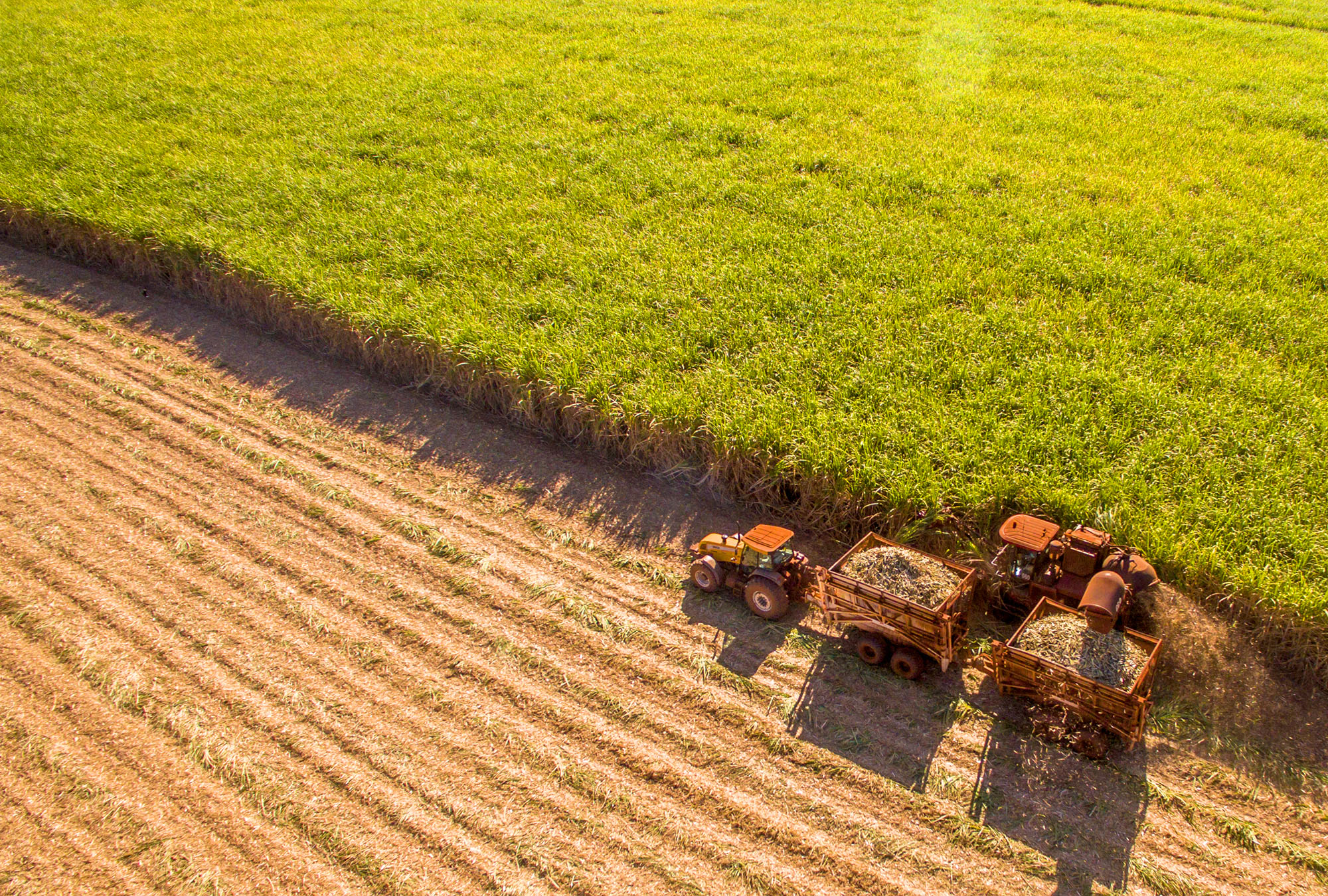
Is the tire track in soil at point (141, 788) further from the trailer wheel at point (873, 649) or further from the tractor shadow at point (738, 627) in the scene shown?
the trailer wheel at point (873, 649)

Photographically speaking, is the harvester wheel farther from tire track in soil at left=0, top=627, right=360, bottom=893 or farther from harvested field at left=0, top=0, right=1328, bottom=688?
tire track in soil at left=0, top=627, right=360, bottom=893

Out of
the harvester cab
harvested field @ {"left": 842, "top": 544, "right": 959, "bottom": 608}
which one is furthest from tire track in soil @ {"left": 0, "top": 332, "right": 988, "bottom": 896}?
the harvester cab

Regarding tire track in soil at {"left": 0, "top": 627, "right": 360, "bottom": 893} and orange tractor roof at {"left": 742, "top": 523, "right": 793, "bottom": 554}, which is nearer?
tire track in soil at {"left": 0, "top": 627, "right": 360, "bottom": 893}

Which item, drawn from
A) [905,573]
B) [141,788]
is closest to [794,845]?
[905,573]

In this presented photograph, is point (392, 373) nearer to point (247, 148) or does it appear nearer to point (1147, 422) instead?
point (247, 148)

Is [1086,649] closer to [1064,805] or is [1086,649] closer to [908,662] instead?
[1064,805]

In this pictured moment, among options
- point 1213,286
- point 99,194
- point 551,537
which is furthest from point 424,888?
point 99,194
